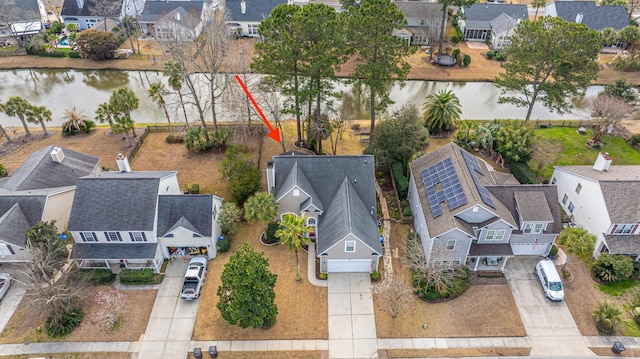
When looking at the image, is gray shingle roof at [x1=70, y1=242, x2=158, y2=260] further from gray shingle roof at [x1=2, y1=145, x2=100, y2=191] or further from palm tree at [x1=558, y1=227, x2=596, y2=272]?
palm tree at [x1=558, y1=227, x2=596, y2=272]

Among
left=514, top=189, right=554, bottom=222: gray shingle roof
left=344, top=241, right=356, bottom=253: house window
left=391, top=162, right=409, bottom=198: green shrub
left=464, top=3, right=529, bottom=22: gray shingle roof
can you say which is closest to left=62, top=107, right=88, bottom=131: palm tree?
left=391, top=162, right=409, bottom=198: green shrub

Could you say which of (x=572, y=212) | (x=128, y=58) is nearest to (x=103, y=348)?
(x=572, y=212)

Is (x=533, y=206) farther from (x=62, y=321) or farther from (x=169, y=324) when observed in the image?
(x=62, y=321)

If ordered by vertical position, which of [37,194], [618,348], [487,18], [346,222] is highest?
[487,18]

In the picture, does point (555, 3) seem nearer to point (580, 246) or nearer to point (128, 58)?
point (580, 246)

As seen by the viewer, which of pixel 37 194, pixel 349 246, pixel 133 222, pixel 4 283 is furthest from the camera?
pixel 37 194

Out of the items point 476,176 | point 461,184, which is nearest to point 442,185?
point 461,184
